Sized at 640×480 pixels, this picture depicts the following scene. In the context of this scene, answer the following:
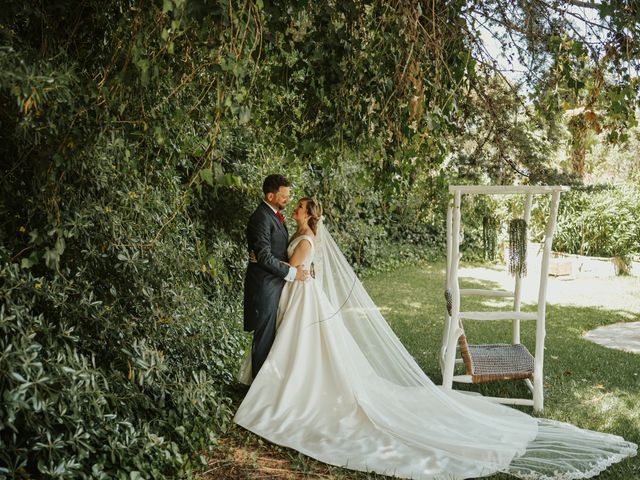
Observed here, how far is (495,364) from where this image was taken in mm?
4812

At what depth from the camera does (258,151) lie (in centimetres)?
604

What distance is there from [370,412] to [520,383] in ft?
6.16

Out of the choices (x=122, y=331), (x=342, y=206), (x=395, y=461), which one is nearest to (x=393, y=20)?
(x=122, y=331)

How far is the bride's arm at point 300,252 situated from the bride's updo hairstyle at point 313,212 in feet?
0.48

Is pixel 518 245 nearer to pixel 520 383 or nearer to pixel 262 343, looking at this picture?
pixel 520 383

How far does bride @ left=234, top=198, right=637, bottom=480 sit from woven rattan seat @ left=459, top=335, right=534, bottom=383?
0.19m

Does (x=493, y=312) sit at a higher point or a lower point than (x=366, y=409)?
higher

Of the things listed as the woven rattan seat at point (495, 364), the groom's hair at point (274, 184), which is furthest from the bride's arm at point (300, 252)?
the woven rattan seat at point (495, 364)

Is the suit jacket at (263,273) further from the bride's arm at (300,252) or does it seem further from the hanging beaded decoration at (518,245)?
the hanging beaded decoration at (518,245)

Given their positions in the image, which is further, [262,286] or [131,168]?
[262,286]

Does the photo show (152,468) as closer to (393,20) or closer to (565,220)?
(393,20)

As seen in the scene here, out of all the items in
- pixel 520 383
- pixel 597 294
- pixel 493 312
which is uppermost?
pixel 493 312

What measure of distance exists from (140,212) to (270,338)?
1.48 meters

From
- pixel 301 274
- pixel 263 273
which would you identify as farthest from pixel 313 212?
pixel 263 273
